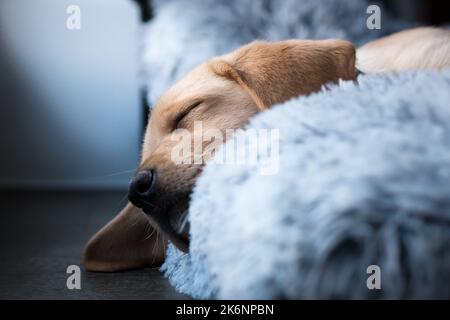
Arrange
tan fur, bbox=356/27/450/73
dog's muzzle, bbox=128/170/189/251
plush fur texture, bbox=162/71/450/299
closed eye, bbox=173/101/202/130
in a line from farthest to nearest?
tan fur, bbox=356/27/450/73, closed eye, bbox=173/101/202/130, dog's muzzle, bbox=128/170/189/251, plush fur texture, bbox=162/71/450/299

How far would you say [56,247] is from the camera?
152 centimetres

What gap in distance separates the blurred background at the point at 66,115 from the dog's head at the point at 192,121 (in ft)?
0.50

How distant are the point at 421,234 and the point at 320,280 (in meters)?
0.13

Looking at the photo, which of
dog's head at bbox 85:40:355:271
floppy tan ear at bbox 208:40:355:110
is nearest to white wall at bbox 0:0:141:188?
dog's head at bbox 85:40:355:271

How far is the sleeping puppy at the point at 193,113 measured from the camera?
3.39 feet

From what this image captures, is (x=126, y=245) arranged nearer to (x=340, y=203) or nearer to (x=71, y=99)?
(x=71, y=99)

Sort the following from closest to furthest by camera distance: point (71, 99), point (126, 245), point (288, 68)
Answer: point (288, 68)
point (126, 245)
point (71, 99)

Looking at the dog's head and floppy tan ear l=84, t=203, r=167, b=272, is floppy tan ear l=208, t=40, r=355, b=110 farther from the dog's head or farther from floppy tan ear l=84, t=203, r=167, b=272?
floppy tan ear l=84, t=203, r=167, b=272

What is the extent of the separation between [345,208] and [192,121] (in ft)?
1.75

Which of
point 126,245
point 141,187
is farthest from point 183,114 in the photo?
point 126,245

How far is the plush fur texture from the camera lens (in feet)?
2.21

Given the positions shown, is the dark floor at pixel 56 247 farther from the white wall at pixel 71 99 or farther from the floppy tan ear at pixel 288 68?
the floppy tan ear at pixel 288 68

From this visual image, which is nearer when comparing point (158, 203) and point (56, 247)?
point (158, 203)
